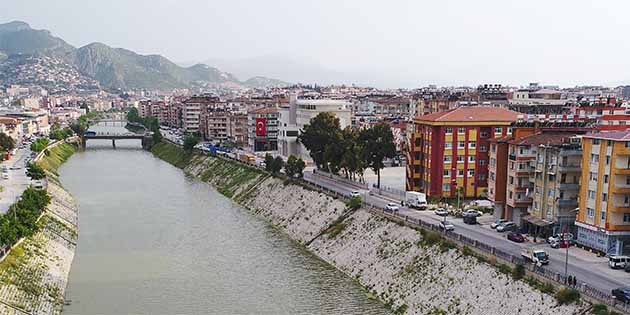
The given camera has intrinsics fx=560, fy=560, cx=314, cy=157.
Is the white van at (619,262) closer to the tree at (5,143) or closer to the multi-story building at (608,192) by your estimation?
the multi-story building at (608,192)

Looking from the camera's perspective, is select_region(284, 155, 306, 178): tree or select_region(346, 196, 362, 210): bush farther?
select_region(284, 155, 306, 178): tree

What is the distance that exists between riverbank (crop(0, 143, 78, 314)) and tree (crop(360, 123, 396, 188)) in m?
25.0

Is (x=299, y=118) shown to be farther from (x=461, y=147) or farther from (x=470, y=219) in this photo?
(x=470, y=219)

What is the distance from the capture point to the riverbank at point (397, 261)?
25.2m

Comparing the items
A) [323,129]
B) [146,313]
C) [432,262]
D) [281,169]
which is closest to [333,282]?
[432,262]

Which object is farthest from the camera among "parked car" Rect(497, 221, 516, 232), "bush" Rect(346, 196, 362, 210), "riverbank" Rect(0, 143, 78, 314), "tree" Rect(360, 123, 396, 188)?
"tree" Rect(360, 123, 396, 188)

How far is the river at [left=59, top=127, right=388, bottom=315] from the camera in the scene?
29516mm

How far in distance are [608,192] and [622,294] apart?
781 cm

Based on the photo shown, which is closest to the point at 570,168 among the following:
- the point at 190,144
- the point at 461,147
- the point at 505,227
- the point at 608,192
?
the point at 608,192

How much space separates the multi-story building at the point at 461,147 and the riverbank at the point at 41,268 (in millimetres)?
27638

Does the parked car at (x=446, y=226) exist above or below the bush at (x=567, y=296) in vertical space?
below

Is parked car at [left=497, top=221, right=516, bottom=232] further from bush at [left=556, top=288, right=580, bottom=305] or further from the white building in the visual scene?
the white building

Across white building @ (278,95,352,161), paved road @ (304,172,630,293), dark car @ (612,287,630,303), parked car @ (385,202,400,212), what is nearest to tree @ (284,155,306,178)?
paved road @ (304,172,630,293)

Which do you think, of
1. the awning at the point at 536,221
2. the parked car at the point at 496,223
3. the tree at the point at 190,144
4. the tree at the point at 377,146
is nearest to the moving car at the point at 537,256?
the awning at the point at 536,221
